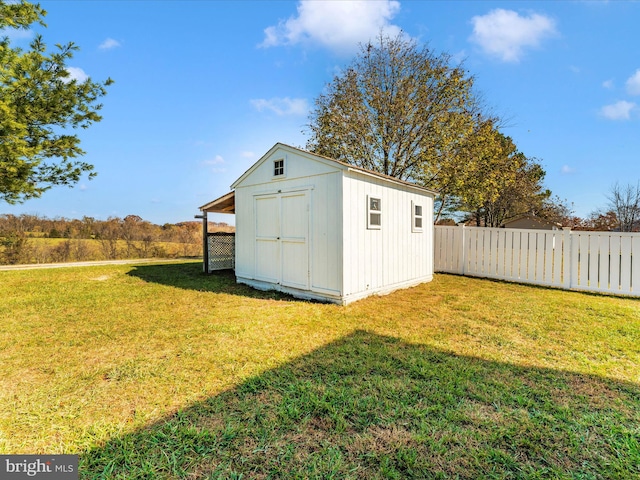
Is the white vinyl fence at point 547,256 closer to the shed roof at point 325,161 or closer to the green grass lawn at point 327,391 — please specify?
the green grass lawn at point 327,391

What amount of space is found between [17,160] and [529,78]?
14673 mm

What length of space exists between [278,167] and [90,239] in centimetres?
1222

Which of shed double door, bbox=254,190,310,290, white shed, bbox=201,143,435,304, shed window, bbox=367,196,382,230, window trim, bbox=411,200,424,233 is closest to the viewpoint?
white shed, bbox=201,143,435,304

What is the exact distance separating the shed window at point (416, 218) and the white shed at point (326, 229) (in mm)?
26

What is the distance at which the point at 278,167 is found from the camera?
21.7 ft

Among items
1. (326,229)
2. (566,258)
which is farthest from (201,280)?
(566,258)

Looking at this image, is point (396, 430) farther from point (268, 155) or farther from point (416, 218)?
point (416, 218)

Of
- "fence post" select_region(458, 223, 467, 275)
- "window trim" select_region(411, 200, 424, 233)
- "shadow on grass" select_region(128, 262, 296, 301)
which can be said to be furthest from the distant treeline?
"fence post" select_region(458, 223, 467, 275)

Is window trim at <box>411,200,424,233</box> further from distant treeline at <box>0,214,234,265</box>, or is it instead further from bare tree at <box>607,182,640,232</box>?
bare tree at <box>607,182,640,232</box>

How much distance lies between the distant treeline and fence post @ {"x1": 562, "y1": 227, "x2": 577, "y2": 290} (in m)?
10.6

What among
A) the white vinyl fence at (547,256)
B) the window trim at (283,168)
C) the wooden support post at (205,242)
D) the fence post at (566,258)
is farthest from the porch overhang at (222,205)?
the fence post at (566,258)

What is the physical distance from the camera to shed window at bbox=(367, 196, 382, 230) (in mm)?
5973

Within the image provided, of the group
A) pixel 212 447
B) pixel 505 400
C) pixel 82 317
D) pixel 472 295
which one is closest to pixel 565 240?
pixel 472 295

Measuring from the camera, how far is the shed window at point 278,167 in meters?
6.52
